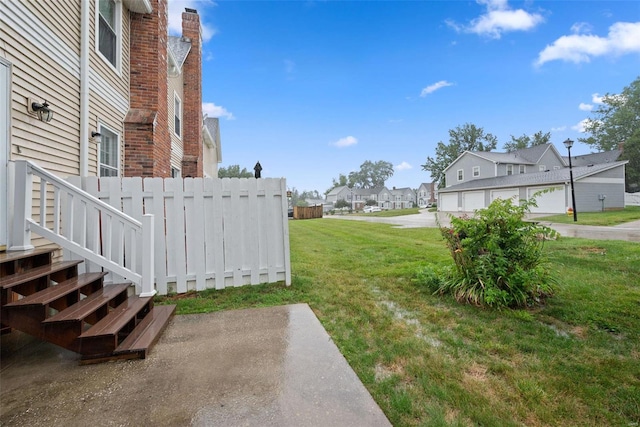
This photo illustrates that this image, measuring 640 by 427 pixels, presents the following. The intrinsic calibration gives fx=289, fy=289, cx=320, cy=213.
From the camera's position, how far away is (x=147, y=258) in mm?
3219

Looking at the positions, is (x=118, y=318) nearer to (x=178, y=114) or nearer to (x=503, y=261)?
(x=503, y=261)

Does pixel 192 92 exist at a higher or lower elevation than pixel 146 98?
higher

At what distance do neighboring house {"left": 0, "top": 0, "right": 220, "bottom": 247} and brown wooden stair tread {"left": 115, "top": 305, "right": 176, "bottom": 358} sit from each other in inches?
72.6

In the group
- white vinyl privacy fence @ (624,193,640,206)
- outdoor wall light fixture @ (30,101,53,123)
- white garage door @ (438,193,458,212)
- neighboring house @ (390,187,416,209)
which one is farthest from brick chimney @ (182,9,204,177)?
neighboring house @ (390,187,416,209)

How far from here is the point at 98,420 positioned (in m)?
1.70

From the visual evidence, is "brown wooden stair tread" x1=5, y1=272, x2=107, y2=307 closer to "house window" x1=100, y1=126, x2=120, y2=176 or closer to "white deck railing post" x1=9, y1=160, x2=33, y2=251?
"white deck railing post" x1=9, y1=160, x2=33, y2=251

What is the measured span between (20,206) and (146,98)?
4620 millimetres

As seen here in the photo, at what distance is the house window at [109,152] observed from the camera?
220 inches

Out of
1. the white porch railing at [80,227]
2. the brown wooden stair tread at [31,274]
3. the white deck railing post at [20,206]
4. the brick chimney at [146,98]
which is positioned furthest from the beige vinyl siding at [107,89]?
the brown wooden stair tread at [31,274]

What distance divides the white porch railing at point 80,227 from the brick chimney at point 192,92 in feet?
26.3

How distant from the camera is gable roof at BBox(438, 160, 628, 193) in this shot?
2069 cm

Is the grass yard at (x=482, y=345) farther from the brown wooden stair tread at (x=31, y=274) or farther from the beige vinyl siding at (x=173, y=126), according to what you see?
the beige vinyl siding at (x=173, y=126)

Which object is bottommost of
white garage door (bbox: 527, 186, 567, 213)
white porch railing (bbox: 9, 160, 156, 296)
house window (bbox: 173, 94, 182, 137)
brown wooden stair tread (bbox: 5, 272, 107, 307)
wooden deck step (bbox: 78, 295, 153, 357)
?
wooden deck step (bbox: 78, 295, 153, 357)

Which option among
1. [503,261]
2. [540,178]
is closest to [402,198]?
[540,178]
